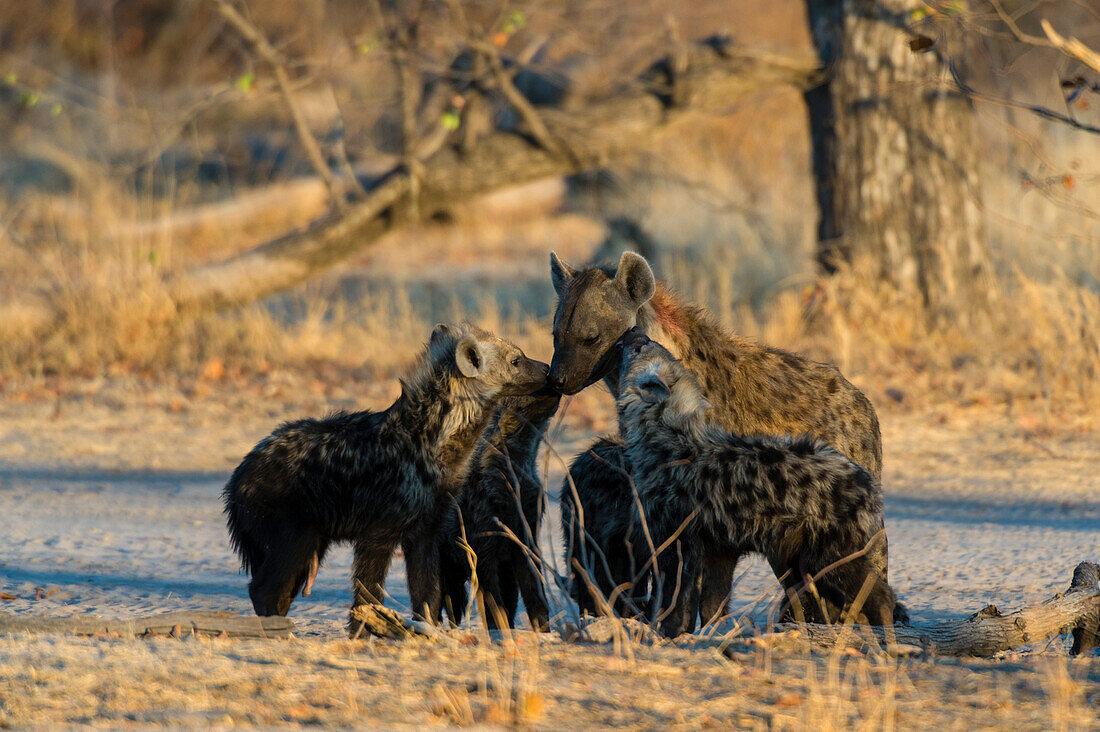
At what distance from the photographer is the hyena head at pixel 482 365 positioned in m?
5.29

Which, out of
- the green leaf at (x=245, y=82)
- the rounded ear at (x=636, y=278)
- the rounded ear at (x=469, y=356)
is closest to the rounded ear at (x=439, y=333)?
the rounded ear at (x=469, y=356)

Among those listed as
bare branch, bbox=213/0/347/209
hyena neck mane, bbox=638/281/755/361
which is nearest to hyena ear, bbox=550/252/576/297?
hyena neck mane, bbox=638/281/755/361

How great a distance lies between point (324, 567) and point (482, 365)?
194cm

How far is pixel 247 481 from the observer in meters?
5.05

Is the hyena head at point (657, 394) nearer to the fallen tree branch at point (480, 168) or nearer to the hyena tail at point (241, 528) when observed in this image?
the hyena tail at point (241, 528)

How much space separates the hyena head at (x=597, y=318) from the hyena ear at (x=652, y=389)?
0.48 m

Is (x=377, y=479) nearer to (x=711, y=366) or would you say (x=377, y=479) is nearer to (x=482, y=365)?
(x=482, y=365)

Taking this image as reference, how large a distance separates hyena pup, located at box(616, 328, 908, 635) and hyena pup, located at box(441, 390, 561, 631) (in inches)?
21.8

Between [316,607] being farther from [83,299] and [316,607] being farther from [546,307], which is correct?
[546,307]

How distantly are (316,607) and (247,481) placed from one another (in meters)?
0.87

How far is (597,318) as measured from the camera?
5.57 meters

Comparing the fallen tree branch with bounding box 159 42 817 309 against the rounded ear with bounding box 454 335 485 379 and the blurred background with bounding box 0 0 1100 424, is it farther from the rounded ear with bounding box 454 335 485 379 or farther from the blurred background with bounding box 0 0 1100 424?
the rounded ear with bounding box 454 335 485 379

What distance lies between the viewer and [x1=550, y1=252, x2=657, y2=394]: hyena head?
5473mm

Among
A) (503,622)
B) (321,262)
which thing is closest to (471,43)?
(321,262)
